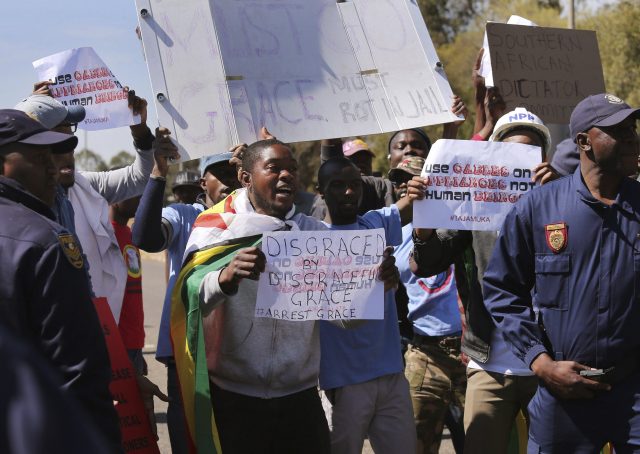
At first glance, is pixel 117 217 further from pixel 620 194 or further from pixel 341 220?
pixel 620 194

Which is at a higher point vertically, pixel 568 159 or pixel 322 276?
pixel 568 159

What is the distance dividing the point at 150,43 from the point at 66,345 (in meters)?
2.83

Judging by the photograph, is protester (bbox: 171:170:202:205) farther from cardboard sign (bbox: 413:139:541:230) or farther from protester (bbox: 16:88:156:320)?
cardboard sign (bbox: 413:139:541:230)

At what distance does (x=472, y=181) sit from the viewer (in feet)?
16.7

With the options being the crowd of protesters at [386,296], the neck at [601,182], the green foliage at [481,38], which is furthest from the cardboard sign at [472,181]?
the green foliage at [481,38]

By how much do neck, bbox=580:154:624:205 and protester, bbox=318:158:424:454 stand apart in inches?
54.7

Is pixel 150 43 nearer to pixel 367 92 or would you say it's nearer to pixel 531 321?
pixel 367 92

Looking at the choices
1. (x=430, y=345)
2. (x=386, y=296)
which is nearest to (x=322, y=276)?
(x=386, y=296)

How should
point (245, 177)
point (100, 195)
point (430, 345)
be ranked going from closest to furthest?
point (245, 177), point (100, 195), point (430, 345)

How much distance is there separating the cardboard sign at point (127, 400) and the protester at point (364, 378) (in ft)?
3.40

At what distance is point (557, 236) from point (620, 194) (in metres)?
0.31

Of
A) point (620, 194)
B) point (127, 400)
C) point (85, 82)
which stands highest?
point (85, 82)

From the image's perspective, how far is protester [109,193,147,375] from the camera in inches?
266

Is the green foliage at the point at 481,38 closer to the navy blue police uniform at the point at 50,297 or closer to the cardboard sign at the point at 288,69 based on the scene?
the cardboard sign at the point at 288,69
